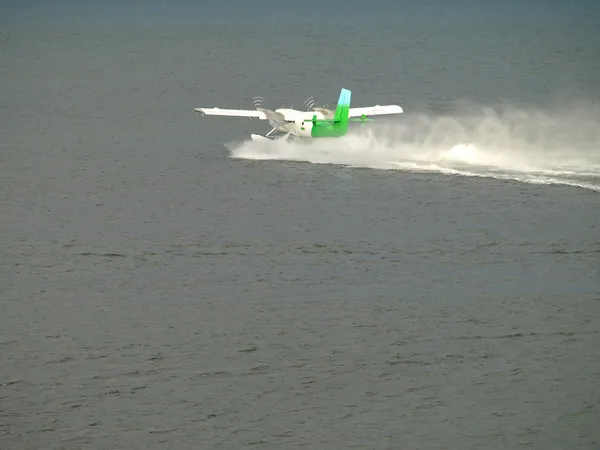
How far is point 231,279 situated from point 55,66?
3644 inches

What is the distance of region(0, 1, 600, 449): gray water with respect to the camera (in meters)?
42.6

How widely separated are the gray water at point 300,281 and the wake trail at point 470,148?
0.20 m

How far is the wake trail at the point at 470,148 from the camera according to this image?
230ft

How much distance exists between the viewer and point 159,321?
51.5 metres


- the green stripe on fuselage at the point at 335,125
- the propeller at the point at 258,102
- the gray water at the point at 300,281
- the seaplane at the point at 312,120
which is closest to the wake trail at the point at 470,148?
the gray water at the point at 300,281

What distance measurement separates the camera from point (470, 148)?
7444cm

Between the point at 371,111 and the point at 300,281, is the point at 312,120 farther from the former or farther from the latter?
the point at 300,281

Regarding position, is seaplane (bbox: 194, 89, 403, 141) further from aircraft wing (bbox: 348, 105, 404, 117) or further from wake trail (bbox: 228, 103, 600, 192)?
aircraft wing (bbox: 348, 105, 404, 117)

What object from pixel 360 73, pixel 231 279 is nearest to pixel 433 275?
pixel 231 279

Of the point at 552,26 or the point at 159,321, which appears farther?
the point at 552,26

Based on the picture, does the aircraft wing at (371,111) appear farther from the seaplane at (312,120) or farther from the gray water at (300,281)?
the seaplane at (312,120)

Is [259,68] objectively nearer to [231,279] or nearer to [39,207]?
[39,207]

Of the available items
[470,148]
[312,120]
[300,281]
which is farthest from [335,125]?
[300,281]

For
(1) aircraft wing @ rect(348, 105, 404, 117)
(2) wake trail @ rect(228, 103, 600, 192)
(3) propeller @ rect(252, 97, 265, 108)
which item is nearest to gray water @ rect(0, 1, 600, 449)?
(2) wake trail @ rect(228, 103, 600, 192)
